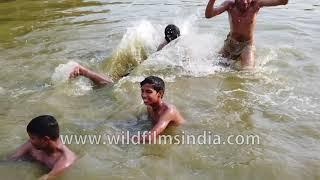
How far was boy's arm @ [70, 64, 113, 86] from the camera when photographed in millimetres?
6562

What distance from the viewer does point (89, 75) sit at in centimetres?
660

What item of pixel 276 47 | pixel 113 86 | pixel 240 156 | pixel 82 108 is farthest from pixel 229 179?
pixel 276 47

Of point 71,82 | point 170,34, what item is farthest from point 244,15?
point 71,82

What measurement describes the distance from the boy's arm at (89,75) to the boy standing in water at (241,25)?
1752mm

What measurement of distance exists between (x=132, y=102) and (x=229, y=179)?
2249mm

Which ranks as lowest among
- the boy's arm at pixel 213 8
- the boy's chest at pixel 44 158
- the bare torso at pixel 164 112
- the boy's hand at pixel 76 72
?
the boy's chest at pixel 44 158

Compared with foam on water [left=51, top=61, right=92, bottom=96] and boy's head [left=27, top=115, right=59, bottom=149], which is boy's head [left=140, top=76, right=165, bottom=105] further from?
foam on water [left=51, top=61, right=92, bottom=96]

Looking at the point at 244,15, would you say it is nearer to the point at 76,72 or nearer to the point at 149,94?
the point at 76,72

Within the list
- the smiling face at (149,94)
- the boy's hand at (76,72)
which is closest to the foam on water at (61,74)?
the boy's hand at (76,72)

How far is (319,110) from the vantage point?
566 centimetres

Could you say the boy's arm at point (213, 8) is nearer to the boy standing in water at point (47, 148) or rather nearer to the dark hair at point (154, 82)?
the dark hair at point (154, 82)

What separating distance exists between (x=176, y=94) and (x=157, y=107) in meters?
1.24

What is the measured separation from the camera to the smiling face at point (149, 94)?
502 cm

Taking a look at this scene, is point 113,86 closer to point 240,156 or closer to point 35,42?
point 240,156
